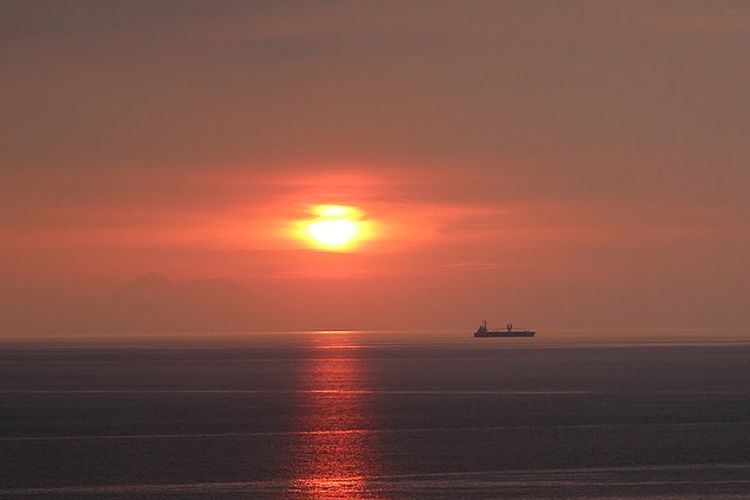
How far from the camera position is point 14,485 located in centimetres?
5669

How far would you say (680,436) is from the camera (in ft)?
249

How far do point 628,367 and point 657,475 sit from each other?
135 m

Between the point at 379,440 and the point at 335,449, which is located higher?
the point at 379,440

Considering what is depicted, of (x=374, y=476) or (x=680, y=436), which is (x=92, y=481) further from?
(x=680, y=436)

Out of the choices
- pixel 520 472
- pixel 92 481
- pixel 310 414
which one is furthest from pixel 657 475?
pixel 310 414

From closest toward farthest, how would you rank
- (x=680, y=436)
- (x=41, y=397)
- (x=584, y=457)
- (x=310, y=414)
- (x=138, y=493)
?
(x=138, y=493)
(x=584, y=457)
(x=680, y=436)
(x=310, y=414)
(x=41, y=397)

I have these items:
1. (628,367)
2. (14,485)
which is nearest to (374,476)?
(14,485)

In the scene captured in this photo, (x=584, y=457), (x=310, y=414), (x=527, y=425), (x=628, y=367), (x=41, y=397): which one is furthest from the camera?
(x=628, y=367)

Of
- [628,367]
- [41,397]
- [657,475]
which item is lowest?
[657,475]

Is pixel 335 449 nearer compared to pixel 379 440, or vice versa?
pixel 335 449

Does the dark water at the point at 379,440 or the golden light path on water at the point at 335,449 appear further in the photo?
the dark water at the point at 379,440

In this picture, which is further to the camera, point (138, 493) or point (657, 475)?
point (657, 475)

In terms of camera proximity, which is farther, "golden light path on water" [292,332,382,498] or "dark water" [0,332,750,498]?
"dark water" [0,332,750,498]

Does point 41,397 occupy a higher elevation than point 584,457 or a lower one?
higher
